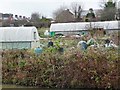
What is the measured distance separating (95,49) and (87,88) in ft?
2.89


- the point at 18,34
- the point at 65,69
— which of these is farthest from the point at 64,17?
the point at 65,69

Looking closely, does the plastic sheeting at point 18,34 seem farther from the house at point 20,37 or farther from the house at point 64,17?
the house at point 64,17

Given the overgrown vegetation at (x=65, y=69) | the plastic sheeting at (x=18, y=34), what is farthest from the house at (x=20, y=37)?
the overgrown vegetation at (x=65, y=69)

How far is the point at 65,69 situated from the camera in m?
→ 5.74

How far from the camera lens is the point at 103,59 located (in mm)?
5578

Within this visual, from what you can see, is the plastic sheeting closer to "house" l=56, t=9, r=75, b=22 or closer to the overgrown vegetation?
the overgrown vegetation

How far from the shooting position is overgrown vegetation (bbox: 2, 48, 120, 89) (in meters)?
5.50

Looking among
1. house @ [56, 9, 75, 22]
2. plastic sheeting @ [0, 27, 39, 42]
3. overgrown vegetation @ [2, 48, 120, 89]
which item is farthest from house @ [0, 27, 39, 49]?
house @ [56, 9, 75, 22]

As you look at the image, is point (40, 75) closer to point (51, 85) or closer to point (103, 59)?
point (51, 85)

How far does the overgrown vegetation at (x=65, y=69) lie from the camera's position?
5.50 meters

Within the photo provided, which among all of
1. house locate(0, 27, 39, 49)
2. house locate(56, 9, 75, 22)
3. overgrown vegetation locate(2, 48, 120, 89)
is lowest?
overgrown vegetation locate(2, 48, 120, 89)

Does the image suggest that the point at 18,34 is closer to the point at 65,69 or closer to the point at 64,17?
the point at 65,69

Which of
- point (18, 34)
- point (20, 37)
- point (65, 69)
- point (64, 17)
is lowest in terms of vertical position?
point (65, 69)

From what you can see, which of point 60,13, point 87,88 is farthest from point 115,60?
point 60,13
